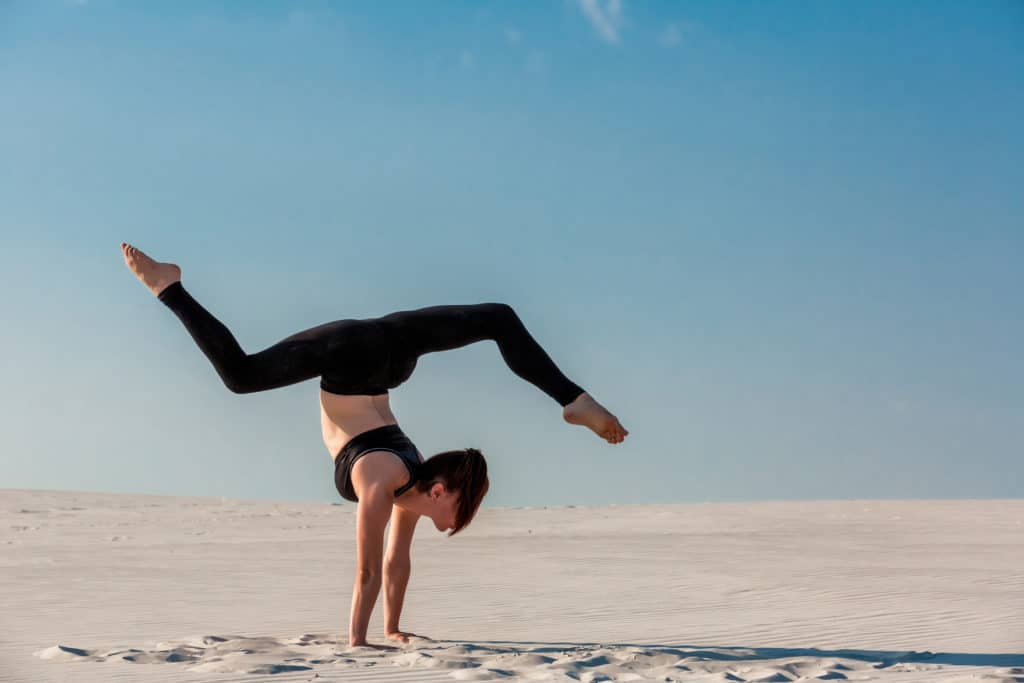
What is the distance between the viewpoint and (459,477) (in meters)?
5.84

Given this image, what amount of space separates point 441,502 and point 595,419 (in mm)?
980

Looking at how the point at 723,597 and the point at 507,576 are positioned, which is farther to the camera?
the point at 507,576

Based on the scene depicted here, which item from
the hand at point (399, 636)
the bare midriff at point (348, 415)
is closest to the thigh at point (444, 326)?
the bare midriff at point (348, 415)

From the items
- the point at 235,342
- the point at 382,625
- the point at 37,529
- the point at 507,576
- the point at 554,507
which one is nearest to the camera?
the point at 235,342

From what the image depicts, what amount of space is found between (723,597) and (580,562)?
2856mm

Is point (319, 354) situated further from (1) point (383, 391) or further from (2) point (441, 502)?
(2) point (441, 502)

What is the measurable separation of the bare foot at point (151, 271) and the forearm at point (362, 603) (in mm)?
1880

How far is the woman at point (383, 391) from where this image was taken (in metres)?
5.66

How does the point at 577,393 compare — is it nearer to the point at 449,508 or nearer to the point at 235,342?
the point at 449,508

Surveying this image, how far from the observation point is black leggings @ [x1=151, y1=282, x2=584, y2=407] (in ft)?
18.2

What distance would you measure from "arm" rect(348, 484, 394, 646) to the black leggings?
1.94ft

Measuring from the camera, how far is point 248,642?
6.07 m

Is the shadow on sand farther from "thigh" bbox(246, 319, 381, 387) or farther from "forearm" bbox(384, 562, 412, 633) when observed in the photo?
"thigh" bbox(246, 319, 381, 387)

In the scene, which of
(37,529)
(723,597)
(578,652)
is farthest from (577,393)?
(37,529)
